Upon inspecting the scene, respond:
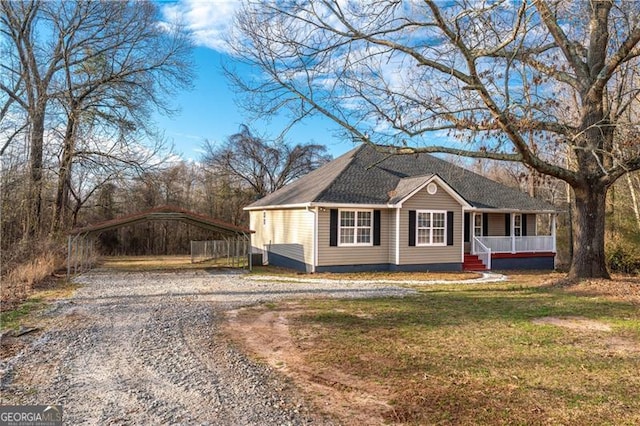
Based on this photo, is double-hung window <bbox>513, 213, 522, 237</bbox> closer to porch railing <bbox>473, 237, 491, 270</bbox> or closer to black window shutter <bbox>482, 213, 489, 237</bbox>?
black window shutter <bbox>482, 213, 489, 237</bbox>

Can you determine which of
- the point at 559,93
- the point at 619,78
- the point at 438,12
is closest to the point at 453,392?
the point at 438,12

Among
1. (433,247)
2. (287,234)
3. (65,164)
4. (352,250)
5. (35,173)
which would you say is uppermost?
(65,164)

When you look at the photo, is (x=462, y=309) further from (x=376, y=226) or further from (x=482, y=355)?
(x=376, y=226)

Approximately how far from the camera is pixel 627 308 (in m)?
8.78

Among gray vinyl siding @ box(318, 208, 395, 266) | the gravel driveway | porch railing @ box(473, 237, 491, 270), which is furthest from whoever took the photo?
porch railing @ box(473, 237, 491, 270)

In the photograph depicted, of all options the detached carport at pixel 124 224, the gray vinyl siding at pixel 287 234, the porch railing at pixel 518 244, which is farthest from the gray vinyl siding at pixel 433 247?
the detached carport at pixel 124 224

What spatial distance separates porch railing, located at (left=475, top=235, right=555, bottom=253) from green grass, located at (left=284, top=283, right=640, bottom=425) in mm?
10048

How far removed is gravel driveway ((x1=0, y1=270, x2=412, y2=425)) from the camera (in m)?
3.78

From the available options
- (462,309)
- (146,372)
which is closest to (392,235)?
(462,309)

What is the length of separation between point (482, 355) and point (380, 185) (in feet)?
41.6

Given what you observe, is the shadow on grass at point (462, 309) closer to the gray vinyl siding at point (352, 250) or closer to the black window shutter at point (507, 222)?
the gray vinyl siding at point (352, 250)

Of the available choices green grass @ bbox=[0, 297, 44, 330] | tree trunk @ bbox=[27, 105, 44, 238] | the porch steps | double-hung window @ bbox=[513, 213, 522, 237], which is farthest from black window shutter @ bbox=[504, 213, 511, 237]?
tree trunk @ bbox=[27, 105, 44, 238]

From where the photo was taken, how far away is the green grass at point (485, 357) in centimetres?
389

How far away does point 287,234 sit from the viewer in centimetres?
1855
